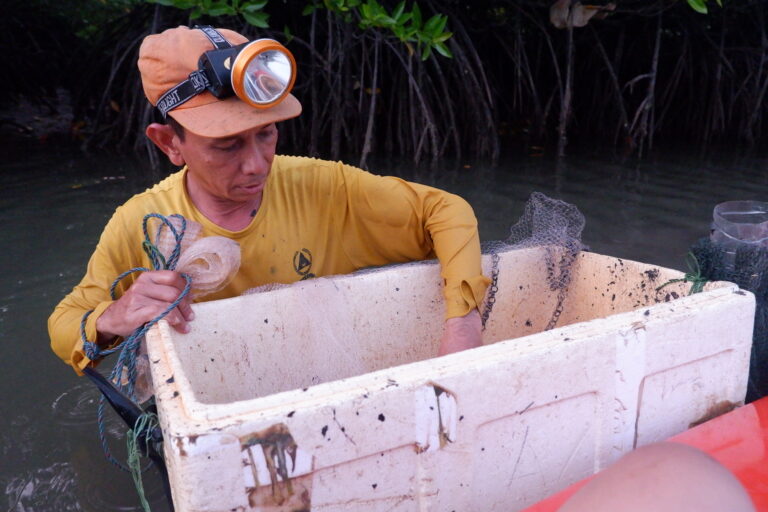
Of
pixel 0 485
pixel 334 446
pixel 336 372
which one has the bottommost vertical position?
pixel 0 485

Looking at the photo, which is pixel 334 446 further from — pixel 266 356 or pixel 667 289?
pixel 667 289

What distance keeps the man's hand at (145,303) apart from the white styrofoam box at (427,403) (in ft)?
0.24

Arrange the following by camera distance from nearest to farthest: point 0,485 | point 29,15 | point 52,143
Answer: point 0,485
point 52,143
point 29,15

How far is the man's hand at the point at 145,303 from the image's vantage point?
132 centimetres

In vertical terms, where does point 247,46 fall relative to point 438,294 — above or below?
above

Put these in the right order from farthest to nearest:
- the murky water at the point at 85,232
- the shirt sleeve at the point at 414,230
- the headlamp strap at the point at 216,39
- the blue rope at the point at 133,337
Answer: the murky water at the point at 85,232
the shirt sleeve at the point at 414,230
the headlamp strap at the point at 216,39
the blue rope at the point at 133,337

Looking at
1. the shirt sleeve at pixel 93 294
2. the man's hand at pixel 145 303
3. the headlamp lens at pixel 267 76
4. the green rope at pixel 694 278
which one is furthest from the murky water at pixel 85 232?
the green rope at pixel 694 278

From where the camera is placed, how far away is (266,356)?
161cm

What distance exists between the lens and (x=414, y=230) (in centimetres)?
183

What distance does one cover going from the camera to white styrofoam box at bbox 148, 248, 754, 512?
2.98 feet

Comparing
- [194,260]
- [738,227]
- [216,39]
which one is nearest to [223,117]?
[216,39]

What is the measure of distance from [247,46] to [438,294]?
0.82 metres

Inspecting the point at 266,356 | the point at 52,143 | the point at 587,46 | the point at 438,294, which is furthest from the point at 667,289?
the point at 52,143

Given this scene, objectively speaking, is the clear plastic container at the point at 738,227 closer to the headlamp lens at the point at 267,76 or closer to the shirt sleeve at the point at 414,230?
the shirt sleeve at the point at 414,230
